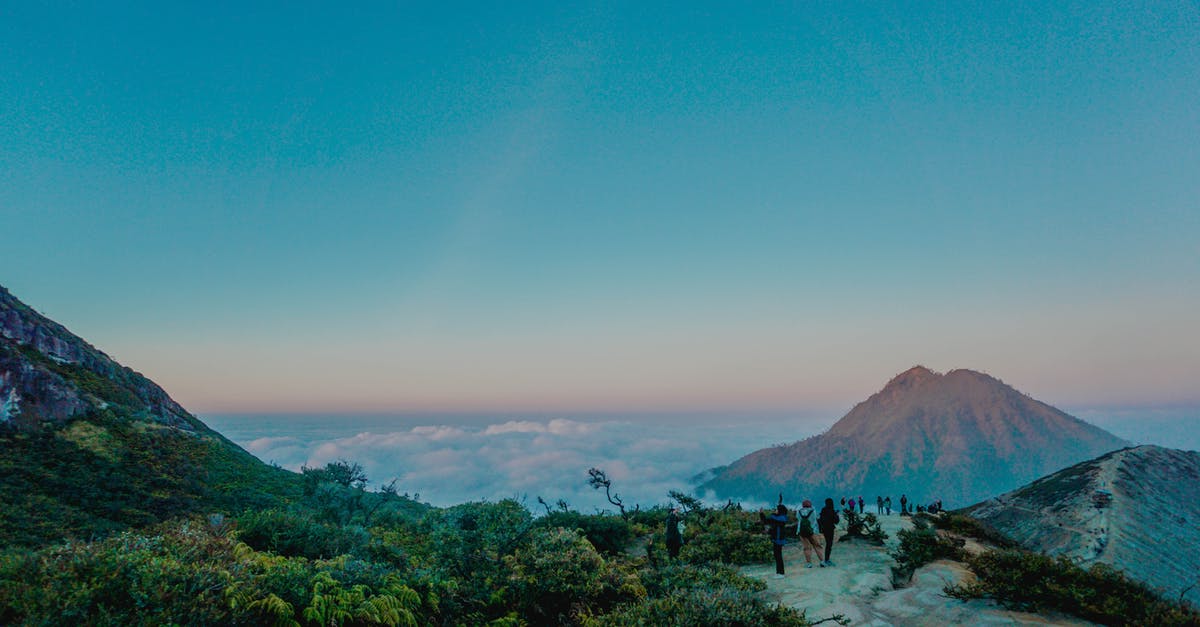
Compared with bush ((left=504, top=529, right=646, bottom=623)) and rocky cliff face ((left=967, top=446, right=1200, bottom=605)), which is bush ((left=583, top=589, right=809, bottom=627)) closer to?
bush ((left=504, top=529, right=646, bottom=623))

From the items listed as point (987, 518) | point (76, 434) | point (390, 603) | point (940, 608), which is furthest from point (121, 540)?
point (76, 434)

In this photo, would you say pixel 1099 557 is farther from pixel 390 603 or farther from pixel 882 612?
pixel 390 603

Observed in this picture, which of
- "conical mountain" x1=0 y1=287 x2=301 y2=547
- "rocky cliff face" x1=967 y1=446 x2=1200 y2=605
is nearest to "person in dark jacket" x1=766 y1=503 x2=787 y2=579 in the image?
"rocky cliff face" x1=967 y1=446 x2=1200 y2=605

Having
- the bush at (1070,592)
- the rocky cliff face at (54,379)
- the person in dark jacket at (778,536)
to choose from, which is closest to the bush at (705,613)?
the bush at (1070,592)

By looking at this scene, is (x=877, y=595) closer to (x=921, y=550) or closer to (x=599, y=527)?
(x=921, y=550)

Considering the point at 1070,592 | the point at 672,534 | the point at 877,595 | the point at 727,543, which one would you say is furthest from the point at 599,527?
the point at 1070,592

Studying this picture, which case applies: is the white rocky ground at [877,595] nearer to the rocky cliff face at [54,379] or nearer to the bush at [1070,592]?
the bush at [1070,592]

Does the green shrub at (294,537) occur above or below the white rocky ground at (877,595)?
above
